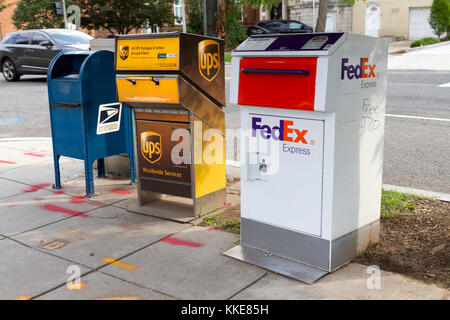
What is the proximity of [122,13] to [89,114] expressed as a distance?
30182 millimetres

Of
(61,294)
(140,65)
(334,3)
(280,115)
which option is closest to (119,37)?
(140,65)

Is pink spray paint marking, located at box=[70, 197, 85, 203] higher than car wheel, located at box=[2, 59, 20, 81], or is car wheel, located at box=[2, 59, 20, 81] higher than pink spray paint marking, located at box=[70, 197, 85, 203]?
car wheel, located at box=[2, 59, 20, 81]

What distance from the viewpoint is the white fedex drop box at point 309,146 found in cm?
348

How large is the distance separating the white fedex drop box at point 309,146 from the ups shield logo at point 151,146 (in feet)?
4.29

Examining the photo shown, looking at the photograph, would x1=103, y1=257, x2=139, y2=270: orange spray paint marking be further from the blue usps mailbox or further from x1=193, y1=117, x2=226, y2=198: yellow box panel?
the blue usps mailbox

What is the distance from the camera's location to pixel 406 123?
30.4ft

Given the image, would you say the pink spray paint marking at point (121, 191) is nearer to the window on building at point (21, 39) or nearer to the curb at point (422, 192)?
the curb at point (422, 192)

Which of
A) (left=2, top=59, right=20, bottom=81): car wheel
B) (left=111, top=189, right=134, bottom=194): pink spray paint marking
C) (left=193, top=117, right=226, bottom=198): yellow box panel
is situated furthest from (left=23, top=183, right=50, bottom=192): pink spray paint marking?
(left=2, top=59, right=20, bottom=81): car wheel

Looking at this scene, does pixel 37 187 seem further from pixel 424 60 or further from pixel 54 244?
pixel 424 60

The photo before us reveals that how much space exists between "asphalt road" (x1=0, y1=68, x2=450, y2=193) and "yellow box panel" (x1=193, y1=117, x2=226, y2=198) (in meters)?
2.19

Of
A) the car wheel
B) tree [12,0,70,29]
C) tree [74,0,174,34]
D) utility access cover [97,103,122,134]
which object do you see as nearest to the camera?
utility access cover [97,103,122,134]

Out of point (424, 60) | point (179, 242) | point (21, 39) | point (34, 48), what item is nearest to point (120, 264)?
point (179, 242)

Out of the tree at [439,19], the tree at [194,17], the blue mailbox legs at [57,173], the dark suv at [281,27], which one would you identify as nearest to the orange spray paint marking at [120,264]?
the blue mailbox legs at [57,173]

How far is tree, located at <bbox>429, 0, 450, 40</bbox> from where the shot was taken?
1220 inches
